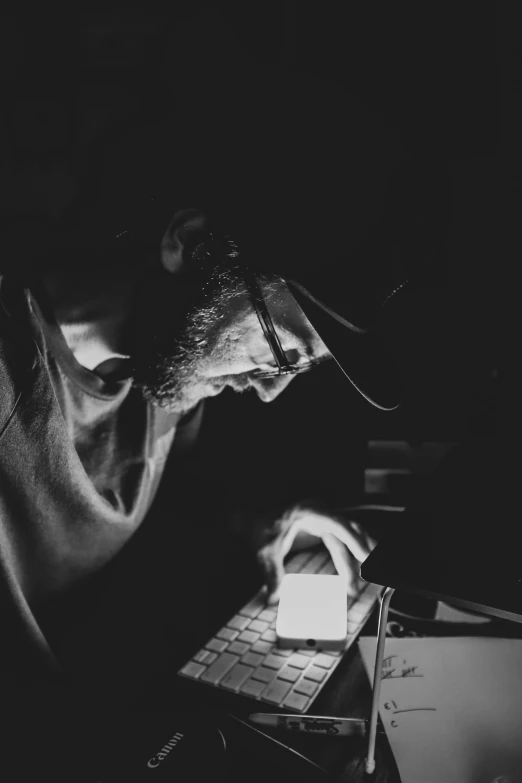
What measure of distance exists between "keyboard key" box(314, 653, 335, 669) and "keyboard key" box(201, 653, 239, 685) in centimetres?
12

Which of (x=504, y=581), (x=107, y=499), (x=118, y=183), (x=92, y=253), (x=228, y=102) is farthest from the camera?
(x=107, y=499)

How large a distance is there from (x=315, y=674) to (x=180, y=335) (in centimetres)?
59

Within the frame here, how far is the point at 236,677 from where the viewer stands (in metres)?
0.85

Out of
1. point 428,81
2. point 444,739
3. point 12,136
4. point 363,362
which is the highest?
point 12,136

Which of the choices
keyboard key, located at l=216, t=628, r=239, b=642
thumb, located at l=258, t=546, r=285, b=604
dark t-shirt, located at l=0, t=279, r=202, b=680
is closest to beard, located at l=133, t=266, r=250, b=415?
dark t-shirt, located at l=0, t=279, r=202, b=680

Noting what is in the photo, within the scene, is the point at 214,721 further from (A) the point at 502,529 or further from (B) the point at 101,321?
(B) the point at 101,321

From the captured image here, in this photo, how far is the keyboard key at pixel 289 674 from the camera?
842 millimetres

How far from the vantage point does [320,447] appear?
1604 millimetres

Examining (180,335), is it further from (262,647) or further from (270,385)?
(262,647)

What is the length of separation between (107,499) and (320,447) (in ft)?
2.07

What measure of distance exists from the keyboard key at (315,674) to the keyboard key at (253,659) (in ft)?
0.24

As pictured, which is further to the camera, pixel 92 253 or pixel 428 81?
pixel 428 81

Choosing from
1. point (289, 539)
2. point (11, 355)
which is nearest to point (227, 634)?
point (289, 539)

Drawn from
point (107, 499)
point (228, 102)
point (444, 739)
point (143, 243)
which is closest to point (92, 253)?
point (143, 243)
